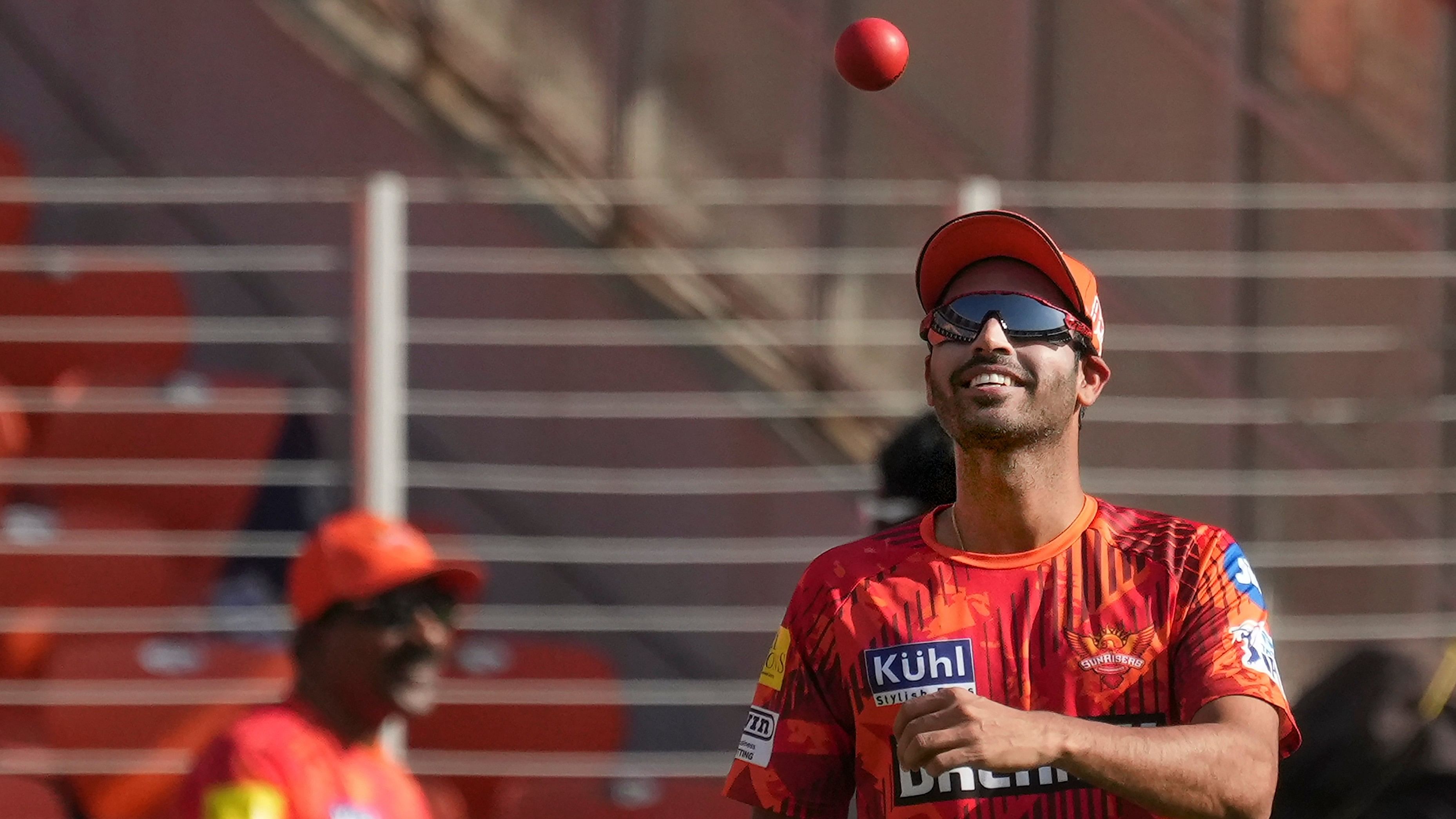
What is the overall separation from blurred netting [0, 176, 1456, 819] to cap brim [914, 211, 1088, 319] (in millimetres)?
1889

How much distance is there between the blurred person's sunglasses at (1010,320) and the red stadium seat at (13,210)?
433 centimetres

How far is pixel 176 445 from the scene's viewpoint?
5133mm

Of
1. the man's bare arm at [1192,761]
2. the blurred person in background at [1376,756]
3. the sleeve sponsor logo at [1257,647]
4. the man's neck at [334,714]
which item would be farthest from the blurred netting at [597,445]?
the man's bare arm at [1192,761]

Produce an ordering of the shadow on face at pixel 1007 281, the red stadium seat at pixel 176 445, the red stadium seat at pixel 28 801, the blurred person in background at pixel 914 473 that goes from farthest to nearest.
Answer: the red stadium seat at pixel 176 445 < the red stadium seat at pixel 28 801 < the blurred person in background at pixel 914 473 < the shadow on face at pixel 1007 281

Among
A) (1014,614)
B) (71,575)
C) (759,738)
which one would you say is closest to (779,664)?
(759,738)

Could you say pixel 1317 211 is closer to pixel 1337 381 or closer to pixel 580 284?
pixel 1337 381

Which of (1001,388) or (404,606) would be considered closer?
(1001,388)

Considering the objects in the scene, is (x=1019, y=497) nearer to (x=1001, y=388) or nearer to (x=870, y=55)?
(x=1001, y=388)

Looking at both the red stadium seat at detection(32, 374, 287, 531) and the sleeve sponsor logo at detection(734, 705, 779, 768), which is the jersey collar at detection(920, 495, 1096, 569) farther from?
the red stadium seat at detection(32, 374, 287, 531)

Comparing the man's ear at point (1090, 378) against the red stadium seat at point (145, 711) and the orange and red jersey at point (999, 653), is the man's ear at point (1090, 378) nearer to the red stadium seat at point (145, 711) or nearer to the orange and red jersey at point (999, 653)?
the orange and red jersey at point (999, 653)

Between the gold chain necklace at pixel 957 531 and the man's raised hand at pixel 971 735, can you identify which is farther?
the gold chain necklace at pixel 957 531

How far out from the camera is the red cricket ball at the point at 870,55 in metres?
3.13

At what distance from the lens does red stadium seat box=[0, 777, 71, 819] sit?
14.3 ft

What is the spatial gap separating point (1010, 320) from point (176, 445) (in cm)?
356
